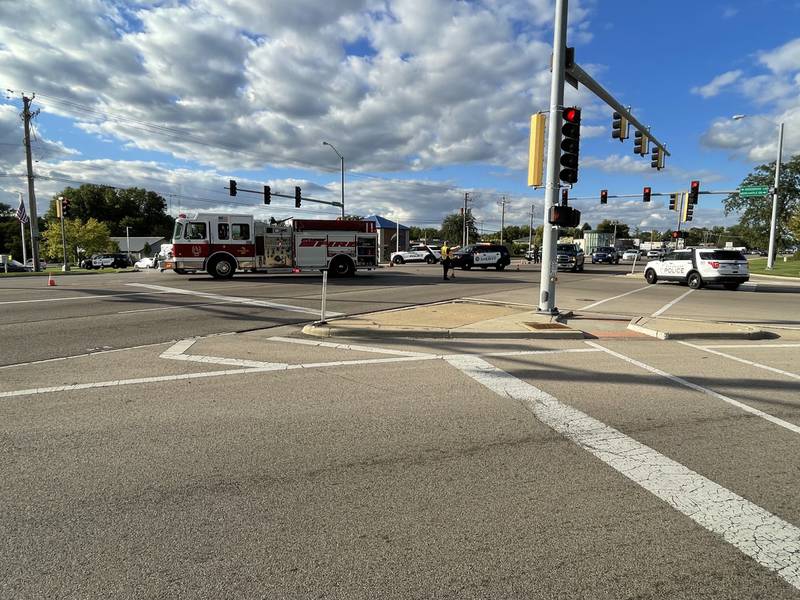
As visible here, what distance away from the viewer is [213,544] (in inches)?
104

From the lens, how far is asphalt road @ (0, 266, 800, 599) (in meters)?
→ 2.42

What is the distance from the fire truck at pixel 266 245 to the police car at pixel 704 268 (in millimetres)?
14337

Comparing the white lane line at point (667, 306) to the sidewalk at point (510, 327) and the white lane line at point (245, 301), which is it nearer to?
the sidewalk at point (510, 327)

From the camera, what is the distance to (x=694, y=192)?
35188 mm

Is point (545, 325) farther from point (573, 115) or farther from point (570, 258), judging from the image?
point (570, 258)

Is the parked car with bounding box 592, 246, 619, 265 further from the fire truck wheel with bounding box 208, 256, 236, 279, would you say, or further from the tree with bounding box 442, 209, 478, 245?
the tree with bounding box 442, 209, 478, 245

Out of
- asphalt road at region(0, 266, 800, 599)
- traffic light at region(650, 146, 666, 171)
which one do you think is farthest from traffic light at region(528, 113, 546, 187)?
traffic light at region(650, 146, 666, 171)

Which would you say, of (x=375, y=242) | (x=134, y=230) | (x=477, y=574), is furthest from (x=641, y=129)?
(x=134, y=230)

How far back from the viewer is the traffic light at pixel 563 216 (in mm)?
10273

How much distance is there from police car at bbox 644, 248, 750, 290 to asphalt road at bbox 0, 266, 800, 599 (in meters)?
15.2

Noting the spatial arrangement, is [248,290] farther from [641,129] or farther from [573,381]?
[641,129]

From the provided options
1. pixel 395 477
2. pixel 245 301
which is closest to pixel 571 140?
pixel 395 477

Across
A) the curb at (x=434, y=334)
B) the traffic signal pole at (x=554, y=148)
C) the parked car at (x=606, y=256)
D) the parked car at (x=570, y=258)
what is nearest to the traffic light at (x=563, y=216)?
the traffic signal pole at (x=554, y=148)

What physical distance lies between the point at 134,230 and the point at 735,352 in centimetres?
12689
